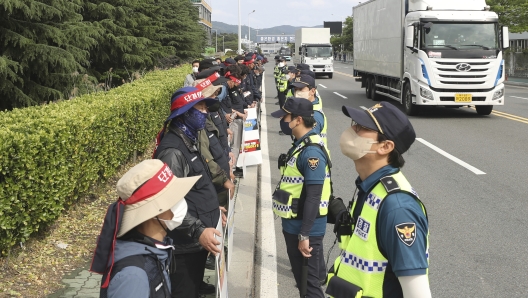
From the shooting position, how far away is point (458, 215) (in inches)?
315

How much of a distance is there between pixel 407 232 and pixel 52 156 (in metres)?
4.17

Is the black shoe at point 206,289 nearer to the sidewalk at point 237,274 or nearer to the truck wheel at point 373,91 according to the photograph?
the sidewalk at point 237,274

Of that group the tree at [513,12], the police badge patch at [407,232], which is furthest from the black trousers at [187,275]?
the tree at [513,12]

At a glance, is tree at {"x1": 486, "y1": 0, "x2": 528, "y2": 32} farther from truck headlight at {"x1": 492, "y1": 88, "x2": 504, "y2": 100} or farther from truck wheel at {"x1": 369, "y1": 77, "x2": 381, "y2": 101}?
truck headlight at {"x1": 492, "y1": 88, "x2": 504, "y2": 100}

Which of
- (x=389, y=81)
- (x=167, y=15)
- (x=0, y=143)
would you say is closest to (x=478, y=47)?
(x=389, y=81)

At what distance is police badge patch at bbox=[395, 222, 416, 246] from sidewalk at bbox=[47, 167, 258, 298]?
3.08 metres

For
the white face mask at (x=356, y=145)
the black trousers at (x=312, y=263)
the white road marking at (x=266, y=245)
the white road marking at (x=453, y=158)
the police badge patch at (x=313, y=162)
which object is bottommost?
the white road marking at (x=266, y=245)

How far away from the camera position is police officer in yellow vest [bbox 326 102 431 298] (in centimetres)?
242

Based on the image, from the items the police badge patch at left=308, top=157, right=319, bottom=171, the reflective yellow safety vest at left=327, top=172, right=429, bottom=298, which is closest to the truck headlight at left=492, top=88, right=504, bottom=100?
the police badge patch at left=308, top=157, right=319, bottom=171

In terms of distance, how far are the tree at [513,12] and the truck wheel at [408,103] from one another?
886 inches

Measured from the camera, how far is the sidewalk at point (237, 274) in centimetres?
514

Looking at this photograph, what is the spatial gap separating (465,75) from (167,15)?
877 inches

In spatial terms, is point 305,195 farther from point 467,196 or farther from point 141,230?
point 467,196

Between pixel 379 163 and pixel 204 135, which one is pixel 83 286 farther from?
pixel 379 163
